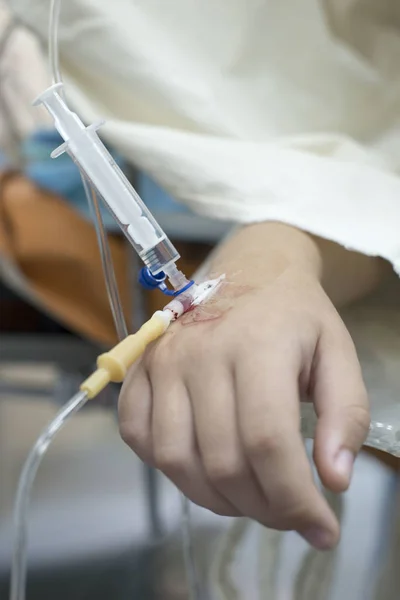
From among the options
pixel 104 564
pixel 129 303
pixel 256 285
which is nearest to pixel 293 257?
pixel 256 285

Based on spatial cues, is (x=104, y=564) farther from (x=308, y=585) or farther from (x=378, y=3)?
(x=378, y=3)

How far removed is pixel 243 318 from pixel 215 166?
127 millimetres

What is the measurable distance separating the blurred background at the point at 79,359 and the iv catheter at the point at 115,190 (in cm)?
Result: 19

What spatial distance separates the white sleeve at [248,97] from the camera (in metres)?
0.33

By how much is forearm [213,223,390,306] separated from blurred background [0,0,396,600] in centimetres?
15

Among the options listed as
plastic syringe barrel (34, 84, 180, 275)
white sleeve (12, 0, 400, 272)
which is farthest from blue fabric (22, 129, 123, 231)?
plastic syringe barrel (34, 84, 180, 275)

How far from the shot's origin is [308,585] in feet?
1.56

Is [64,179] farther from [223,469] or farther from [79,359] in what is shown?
[223,469]

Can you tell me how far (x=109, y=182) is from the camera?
262mm

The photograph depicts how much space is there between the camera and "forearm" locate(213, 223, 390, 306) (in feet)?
Answer: 0.91

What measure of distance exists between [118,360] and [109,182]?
76 mm

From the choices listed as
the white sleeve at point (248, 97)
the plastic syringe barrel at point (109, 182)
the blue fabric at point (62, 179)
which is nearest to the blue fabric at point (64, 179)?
the blue fabric at point (62, 179)

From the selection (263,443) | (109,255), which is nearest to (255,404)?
(263,443)

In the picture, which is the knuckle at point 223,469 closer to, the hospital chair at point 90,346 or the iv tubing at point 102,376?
the iv tubing at point 102,376
